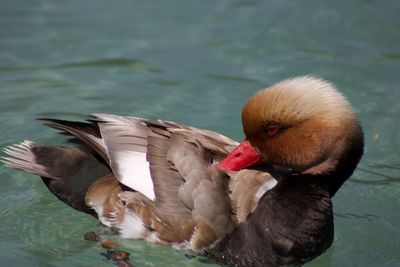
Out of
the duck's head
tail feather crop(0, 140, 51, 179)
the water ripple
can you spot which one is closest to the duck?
the duck's head

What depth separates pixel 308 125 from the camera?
15.9 ft

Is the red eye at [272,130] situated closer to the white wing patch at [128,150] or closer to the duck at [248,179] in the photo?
the duck at [248,179]

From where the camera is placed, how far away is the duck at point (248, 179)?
4844mm

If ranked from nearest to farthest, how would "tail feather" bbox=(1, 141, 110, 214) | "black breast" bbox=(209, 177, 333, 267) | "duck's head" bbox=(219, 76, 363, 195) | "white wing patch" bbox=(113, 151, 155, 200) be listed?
"duck's head" bbox=(219, 76, 363, 195) < "black breast" bbox=(209, 177, 333, 267) < "white wing patch" bbox=(113, 151, 155, 200) < "tail feather" bbox=(1, 141, 110, 214)

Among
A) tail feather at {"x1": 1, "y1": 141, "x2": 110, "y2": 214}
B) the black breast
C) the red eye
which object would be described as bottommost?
the black breast

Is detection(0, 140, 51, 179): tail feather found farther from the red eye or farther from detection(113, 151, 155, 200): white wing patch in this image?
the red eye

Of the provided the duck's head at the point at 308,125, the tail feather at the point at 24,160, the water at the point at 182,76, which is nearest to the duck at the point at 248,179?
the duck's head at the point at 308,125

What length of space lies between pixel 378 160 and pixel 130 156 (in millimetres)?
2510

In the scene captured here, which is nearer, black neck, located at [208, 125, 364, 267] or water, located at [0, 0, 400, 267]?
black neck, located at [208, 125, 364, 267]

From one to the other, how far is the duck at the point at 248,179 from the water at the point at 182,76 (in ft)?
0.78

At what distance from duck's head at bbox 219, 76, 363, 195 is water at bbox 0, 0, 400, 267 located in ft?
2.65

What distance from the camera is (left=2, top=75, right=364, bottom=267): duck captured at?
484 cm

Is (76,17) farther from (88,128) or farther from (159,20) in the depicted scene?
(88,128)

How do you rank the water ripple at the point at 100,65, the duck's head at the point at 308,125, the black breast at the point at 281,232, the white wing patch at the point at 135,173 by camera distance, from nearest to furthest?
the duck's head at the point at 308,125, the black breast at the point at 281,232, the white wing patch at the point at 135,173, the water ripple at the point at 100,65
